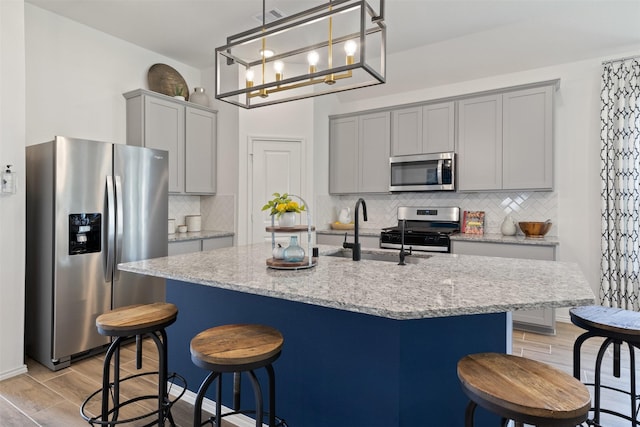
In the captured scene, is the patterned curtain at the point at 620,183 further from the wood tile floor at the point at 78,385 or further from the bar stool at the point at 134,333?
the bar stool at the point at 134,333

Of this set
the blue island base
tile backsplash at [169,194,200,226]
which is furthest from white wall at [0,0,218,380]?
the blue island base

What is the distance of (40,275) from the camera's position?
290 centimetres

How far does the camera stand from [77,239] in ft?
9.52

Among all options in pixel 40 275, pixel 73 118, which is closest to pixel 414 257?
pixel 40 275

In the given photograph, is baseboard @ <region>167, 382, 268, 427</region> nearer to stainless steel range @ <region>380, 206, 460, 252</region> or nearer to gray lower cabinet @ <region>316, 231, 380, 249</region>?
stainless steel range @ <region>380, 206, 460, 252</region>

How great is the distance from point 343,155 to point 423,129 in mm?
1104

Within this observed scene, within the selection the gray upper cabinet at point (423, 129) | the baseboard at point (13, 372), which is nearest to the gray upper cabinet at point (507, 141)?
the gray upper cabinet at point (423, 129)

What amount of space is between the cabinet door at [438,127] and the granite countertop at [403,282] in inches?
86.8

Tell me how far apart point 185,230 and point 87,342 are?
71.9 inches

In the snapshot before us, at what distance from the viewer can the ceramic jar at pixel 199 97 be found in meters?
4.62

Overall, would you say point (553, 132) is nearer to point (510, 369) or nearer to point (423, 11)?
point (423, 11)

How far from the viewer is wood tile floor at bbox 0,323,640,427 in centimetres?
215

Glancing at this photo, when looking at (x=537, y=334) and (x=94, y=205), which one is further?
(x=537, y=334)

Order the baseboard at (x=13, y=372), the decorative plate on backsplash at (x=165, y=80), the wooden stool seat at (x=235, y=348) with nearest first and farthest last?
the wooden stool seat at (x=235, y=348) < the baseboard at (x=13, y=372) < the decorative plate on backsplash at (x=165, y=80)
